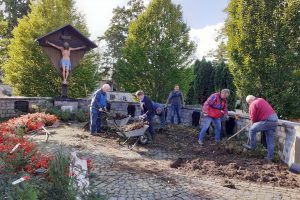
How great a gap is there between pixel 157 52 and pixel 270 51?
8.41 meters

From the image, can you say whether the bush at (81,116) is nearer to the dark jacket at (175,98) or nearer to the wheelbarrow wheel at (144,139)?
the dark jacket at (175,98)

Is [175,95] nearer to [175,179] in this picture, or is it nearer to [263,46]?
[263,46]

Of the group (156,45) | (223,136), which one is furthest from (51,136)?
(156,45)

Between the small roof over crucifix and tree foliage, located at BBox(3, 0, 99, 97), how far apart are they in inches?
142

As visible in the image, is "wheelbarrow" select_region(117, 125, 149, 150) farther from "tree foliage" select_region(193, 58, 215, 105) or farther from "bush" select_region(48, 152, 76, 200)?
"tree foliage" select_region(193, 58, 215, 105)

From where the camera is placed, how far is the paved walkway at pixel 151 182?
5.00 m

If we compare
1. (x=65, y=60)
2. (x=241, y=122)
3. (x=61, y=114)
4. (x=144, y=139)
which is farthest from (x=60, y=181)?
(x=65, y=60)

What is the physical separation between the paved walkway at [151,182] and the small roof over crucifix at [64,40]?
289 inches

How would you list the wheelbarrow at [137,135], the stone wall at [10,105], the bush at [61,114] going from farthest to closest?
the stone wall at [10,105] → the bush at [61,114] → the wheelbarrow at [137,135]

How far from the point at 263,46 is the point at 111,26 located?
2567cm

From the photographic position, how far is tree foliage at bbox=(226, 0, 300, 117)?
10.7 metres

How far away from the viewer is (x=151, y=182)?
18.1 feet

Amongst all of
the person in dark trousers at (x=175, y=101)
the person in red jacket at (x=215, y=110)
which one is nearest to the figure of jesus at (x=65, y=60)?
the person in dark trousers at (x=175, y=101)

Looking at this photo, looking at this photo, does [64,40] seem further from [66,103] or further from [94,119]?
[94,119]
